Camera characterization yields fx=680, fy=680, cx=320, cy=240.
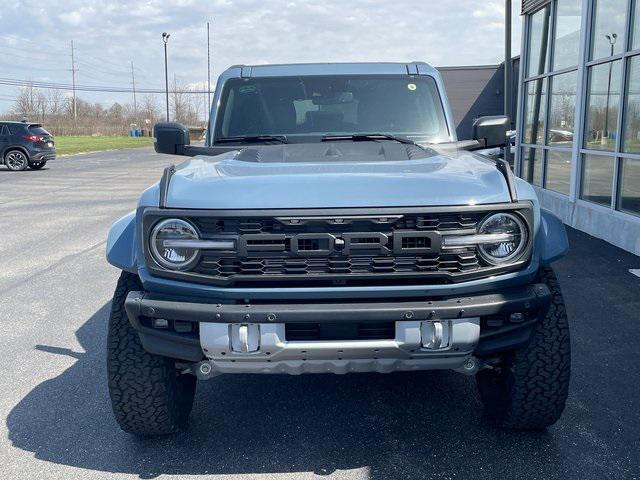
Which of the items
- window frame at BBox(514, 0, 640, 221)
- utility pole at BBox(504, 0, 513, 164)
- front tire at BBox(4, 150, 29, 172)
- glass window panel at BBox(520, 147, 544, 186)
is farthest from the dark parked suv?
glass window panel at BBox(520, 147, 544, 186)

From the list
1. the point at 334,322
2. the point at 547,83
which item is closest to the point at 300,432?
the point at 334,322

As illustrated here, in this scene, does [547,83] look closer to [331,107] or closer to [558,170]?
[558,170]

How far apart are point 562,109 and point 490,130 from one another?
8439 mm

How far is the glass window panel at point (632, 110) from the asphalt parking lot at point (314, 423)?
3.88 meters

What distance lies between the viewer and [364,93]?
4.68 metres

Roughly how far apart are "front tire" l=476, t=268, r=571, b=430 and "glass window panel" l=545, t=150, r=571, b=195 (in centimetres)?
870

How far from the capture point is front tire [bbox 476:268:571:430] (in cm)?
313

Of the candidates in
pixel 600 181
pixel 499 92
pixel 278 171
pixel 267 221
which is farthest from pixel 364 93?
pixel 499 92

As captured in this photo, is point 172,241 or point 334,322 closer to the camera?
point 334,322

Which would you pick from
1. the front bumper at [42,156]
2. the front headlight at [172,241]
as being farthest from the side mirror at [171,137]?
the front bumper at [42,156]

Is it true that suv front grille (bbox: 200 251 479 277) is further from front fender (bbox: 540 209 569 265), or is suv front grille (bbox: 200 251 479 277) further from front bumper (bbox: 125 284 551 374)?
front fender (bbox: 540 209 569 265)

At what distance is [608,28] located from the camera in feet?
31.9

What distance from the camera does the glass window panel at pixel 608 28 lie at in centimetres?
915

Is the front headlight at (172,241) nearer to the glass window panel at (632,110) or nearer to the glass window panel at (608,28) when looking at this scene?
the glass window panel at (632,110)
